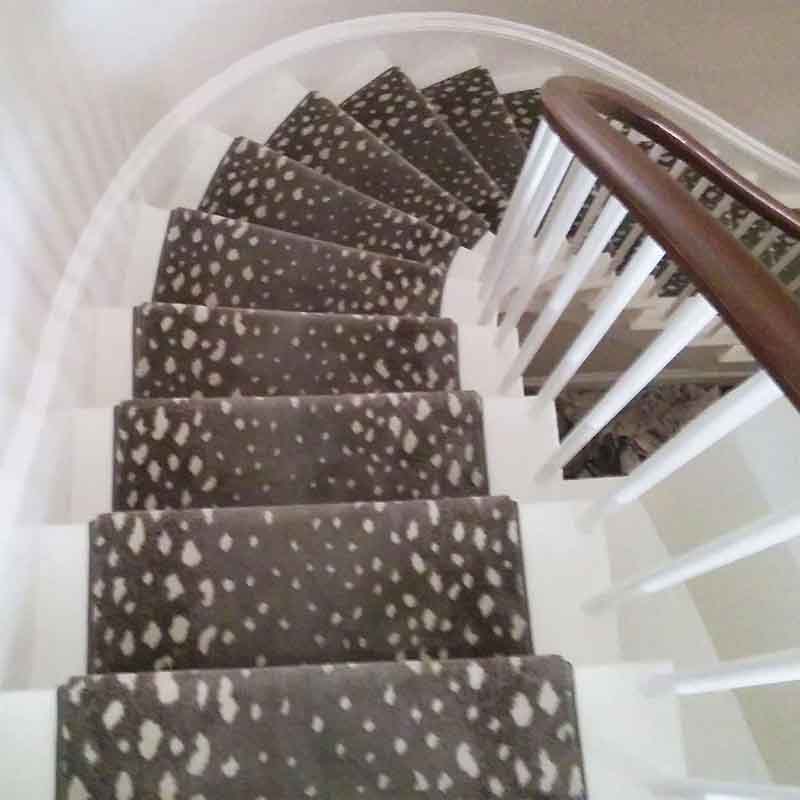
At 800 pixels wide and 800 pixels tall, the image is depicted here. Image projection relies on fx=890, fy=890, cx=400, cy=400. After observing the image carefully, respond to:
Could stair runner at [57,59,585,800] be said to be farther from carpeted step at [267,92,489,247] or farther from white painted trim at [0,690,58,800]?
carpeted step at [267,92,489,247]

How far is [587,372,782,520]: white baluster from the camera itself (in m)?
1.01

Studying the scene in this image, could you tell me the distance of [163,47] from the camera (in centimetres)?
253

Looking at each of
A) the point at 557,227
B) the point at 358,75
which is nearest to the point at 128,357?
the point at 557,227

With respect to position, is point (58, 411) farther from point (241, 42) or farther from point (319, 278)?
point (241, 42)

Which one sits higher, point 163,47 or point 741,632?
point 163,47

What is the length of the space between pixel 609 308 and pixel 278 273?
118 cm

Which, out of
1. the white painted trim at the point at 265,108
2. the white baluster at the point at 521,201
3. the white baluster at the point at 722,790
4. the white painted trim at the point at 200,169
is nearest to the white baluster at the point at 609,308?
the white baluster at the point at 521,201

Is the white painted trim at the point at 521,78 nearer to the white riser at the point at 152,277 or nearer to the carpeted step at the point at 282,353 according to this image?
the white riser at the point at 152,277

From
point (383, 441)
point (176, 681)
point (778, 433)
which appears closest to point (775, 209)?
point (778, 433)

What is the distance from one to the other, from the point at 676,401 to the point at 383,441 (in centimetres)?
239

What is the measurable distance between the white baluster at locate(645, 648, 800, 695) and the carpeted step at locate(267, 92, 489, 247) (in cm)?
169

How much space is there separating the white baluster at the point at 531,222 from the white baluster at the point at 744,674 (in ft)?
2.94

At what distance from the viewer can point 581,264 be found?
158 cm

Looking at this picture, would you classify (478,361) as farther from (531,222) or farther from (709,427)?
(709,427)
